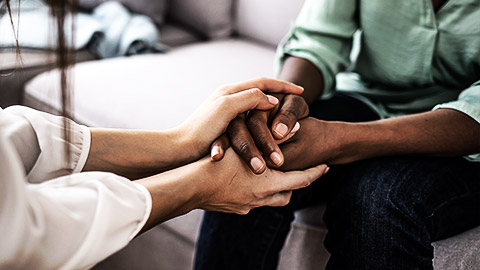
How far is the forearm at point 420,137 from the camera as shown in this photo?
32.3 inches

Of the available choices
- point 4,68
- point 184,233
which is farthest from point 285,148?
point 4,68

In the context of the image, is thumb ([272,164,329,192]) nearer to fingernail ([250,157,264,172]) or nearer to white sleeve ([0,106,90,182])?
fingernail ([250,157,264,172])

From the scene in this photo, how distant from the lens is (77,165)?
0.71 m

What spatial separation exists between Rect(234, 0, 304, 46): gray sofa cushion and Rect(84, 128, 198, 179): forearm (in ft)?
3.13

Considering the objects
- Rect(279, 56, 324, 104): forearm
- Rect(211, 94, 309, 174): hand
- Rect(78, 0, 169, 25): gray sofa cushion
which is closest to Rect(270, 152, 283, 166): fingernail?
Rect(211, 94, 309, 174): hand

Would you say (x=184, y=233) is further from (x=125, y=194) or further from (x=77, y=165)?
(x=125, y=194)

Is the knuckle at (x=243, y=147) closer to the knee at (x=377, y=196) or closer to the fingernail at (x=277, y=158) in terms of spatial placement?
the fingernail at (x=277, y=158)

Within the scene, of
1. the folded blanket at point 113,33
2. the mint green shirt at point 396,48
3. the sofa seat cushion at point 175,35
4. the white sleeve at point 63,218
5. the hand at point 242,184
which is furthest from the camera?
the sofa seat cushion at point 175,35

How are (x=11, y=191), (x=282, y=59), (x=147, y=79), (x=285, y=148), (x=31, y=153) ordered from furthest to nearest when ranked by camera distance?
(x=147, y=79) → (x=282, y=59) → (x=285, y=148) → (x=31, y=153) → (x=11, y=191)

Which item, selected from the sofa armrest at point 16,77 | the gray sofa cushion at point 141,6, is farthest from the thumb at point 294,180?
the gray sofa cushion at point 141,6

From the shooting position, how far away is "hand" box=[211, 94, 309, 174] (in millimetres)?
750

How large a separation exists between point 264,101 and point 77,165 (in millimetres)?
324

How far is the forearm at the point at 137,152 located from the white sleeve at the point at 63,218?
0.18 meters

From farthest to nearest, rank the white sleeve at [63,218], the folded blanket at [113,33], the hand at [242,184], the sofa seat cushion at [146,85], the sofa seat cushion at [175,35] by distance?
the sofa seat cushion at [175,35] < the folded blanket at [113,33] < the sofa seat cushion at [146,85] < the hand at [242,184] < the white sleeve at [63,218]
